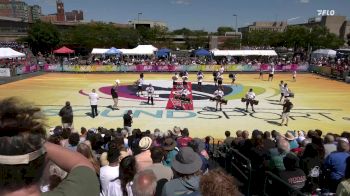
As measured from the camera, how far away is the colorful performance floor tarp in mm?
18359

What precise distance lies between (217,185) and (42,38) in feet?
268

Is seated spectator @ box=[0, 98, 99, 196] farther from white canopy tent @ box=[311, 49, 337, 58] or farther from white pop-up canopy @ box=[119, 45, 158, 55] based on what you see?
white canopy tent @ box=[311, 49, 337, 58]

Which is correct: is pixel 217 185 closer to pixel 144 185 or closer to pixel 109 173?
pixel 144 185

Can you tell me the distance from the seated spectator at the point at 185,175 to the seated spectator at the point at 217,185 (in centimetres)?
93

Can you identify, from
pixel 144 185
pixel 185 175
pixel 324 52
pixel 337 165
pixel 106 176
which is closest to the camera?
Result: pixel 144 185

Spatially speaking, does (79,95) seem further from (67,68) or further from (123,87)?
(67,68)

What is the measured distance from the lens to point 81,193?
1863 millimetres

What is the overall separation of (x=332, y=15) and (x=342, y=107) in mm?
141354

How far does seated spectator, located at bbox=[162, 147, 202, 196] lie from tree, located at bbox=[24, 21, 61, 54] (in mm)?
79880

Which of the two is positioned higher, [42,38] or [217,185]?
[42,38]

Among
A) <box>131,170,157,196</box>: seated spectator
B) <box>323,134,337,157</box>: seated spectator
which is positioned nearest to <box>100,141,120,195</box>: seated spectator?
<box>131,170,157,196</box>: seated spectator

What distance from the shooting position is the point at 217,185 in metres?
2.89

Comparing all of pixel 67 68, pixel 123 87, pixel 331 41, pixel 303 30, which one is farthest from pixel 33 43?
pixel 331 41

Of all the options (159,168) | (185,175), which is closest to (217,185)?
(185,175)
